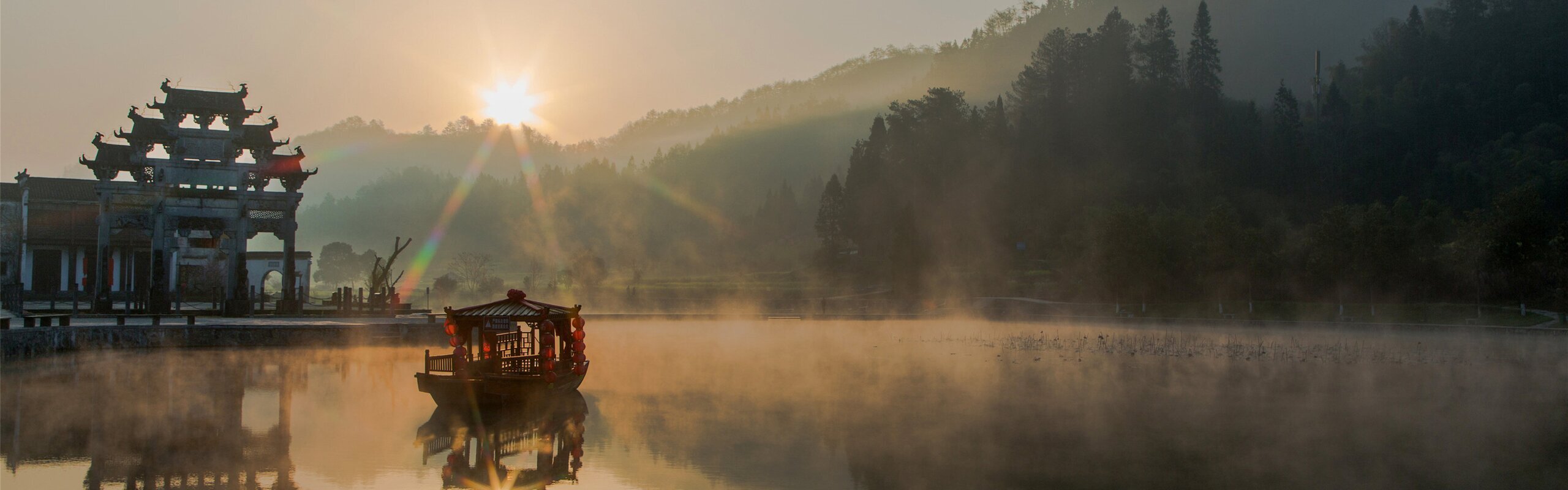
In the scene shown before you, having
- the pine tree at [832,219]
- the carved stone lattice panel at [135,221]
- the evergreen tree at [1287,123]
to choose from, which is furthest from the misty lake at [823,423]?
the evergreen tree at [1287,123]

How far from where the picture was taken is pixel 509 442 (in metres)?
23.7

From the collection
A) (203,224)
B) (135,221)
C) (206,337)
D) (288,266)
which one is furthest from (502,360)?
(135,221)

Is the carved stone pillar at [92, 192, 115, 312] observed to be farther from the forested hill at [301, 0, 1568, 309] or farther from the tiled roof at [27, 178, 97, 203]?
the forested hill at [301, 0, 1568, 309]

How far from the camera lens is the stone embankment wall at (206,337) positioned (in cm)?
3875

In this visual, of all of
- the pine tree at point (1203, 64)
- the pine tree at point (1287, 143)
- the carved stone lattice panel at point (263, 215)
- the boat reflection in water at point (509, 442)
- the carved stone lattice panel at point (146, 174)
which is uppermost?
the pine tree at point (1203, 64)

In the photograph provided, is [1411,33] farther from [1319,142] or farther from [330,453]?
[330,453]

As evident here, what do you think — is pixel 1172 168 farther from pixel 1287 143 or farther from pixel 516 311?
pixel 516 311

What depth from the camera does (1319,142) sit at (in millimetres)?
127062

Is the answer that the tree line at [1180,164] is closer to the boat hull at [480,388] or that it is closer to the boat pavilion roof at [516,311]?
the boat pavilion roof at [516,311]

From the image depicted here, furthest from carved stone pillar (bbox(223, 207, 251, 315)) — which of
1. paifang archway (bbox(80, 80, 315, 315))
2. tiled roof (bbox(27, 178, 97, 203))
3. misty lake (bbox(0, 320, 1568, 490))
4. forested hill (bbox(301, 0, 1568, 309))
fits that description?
forested hill (bbox(301, 0, 1568, 309))

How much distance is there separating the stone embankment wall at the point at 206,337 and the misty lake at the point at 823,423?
1.07m

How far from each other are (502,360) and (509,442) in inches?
188

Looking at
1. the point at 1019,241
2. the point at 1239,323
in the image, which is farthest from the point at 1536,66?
the point at 1239,323

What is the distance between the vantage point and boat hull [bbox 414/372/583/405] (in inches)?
1045
